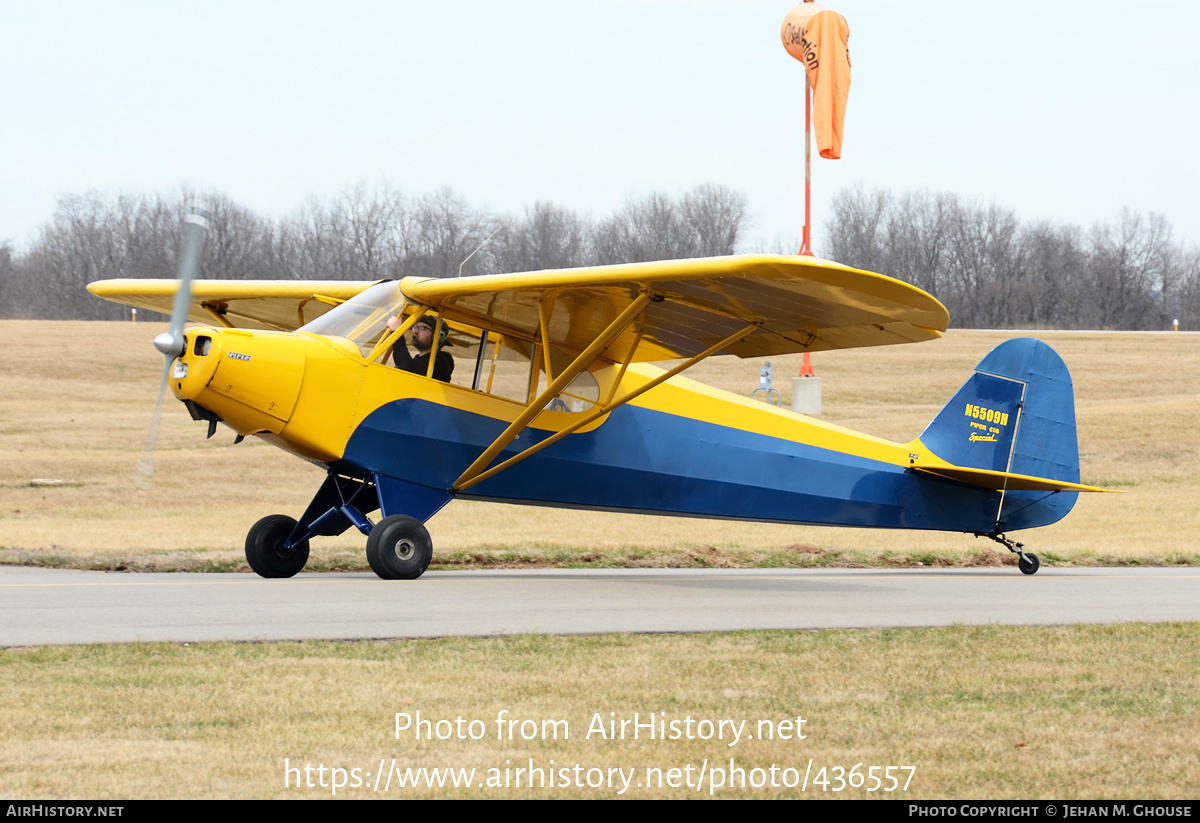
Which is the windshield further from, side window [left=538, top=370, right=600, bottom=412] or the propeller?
side window [left=538, top=370, right=600, bottom=412]

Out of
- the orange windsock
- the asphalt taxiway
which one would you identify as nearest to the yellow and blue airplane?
the asphalt taxiway

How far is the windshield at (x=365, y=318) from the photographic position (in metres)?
10.9

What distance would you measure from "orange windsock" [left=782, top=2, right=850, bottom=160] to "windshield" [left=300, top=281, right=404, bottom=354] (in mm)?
30085

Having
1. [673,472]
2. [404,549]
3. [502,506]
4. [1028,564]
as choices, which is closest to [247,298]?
[404,549]

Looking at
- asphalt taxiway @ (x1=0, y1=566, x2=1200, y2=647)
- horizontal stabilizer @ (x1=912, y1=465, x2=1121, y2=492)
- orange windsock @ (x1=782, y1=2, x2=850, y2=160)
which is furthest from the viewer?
orange windsock @ (x1=782, y1=2, x2=850, y2=160)

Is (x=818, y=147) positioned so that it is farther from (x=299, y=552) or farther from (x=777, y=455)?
(x=299, y=552)

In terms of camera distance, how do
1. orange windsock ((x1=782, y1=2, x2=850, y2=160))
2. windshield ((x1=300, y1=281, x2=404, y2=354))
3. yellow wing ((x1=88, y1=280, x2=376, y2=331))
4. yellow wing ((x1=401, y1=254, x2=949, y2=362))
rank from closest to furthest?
1. yellow wing ((x1=401, y1=254, x2=949, y2=362))
2. windshield ((x1=300, y1=281, x2=404, y2=354))
3. yellow wing ((x1=88, y1=280, x2=376, y2=331))
4. orange windsock ((x1=782, y1=2, x2=850, y2=160))

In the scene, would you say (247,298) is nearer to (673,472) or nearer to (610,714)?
(673,472)

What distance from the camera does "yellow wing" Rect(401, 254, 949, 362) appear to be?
9.17m

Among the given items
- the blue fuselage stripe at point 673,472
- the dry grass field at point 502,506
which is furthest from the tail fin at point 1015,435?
the dry grass field at point 502,506

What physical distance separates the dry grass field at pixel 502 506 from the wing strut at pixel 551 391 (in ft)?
7.33

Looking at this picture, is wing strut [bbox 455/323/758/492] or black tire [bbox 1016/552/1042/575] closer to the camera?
wing strut [bbox 455/323/758/492]

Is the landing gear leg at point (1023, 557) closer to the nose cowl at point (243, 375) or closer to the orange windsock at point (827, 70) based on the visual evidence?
the nose cowl at point (243, 375)

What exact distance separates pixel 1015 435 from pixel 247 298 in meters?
9.53
